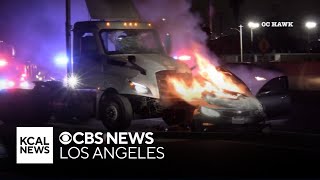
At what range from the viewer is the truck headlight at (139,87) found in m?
13.3

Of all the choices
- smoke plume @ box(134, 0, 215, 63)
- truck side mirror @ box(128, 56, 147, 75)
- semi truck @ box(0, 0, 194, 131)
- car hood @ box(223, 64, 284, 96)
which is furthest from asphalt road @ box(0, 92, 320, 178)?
car hood @ box(223, 64, 284, 96)

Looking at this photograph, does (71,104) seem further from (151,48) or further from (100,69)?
(151,48)

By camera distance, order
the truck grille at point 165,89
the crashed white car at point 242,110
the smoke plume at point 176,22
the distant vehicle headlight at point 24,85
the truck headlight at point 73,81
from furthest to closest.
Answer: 1. the distant vehicle headlight at point 24,85
2. the smoke plume at point 176,22
3. the truck headlight at point 73,81
4. the truck grille at point 165,89
5. the crashed white car at point 242,110

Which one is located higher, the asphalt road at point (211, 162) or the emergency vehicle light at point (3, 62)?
the emergency vehicle light at point (3, 62)

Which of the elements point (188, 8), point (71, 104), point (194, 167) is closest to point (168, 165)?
point (194, 167)

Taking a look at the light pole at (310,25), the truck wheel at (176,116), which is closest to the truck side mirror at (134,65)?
the truck wheel at (176,116)

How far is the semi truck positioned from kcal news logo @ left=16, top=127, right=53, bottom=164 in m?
4.84

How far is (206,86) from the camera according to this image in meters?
13.3

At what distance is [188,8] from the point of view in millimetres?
16906

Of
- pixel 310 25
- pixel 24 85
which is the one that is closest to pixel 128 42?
pixel 24 85

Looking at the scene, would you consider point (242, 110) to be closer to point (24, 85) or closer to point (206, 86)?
point (206, 86)

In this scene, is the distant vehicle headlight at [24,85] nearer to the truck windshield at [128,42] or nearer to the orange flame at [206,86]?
the truck windshield at [128,42]

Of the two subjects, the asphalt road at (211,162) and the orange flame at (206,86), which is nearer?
the asphalt road at (211,162)

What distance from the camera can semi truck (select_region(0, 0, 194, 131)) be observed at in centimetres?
1338
